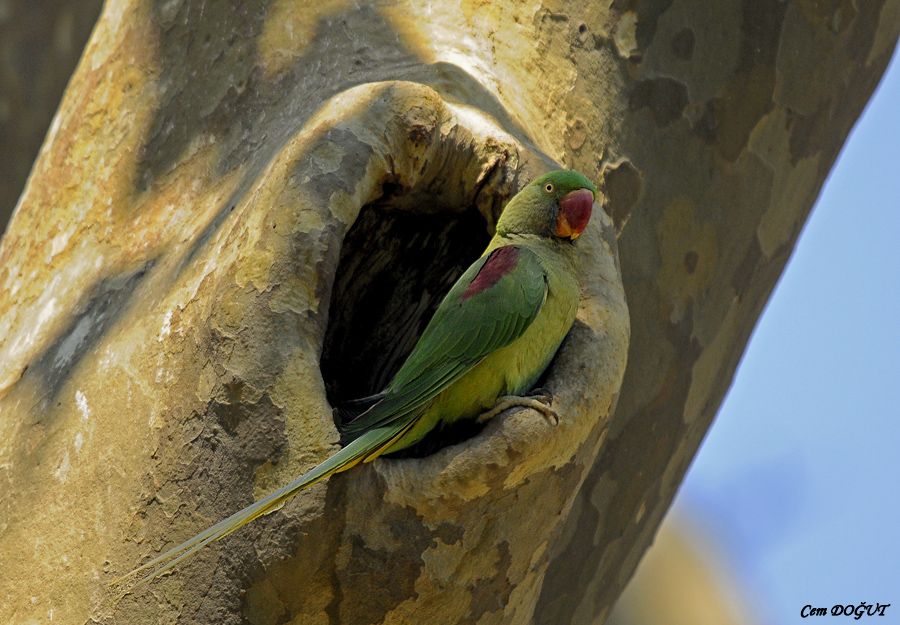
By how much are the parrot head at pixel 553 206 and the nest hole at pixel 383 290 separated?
246 mm

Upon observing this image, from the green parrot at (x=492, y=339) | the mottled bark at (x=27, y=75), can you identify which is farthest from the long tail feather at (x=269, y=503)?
the mottled bark at (x=27, y=75)

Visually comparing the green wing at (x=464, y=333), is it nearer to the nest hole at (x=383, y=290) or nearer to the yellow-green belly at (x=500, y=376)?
the yellow-green belly at (x=500, y=376)

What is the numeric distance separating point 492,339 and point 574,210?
408 millimetres

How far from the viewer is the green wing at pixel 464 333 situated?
2283 millimetres

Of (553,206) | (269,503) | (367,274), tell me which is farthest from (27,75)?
(269,503)

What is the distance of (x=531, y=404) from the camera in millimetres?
2172

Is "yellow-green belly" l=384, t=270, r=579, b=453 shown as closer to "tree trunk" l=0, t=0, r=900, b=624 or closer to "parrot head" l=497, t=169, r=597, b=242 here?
"tree trunk" l=0, t=0, r=900, b=624

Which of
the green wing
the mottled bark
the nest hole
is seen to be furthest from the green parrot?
the mottled bark

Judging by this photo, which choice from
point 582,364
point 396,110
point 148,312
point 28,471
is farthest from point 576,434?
point 28,471

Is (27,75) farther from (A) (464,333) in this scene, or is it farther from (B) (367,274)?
(A) (464,333)

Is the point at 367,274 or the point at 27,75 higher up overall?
the point at 27,75

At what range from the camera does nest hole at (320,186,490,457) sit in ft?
8.98

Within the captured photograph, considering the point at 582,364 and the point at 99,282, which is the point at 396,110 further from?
the point at 99,282

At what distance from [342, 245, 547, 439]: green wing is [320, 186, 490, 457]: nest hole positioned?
37 cm
